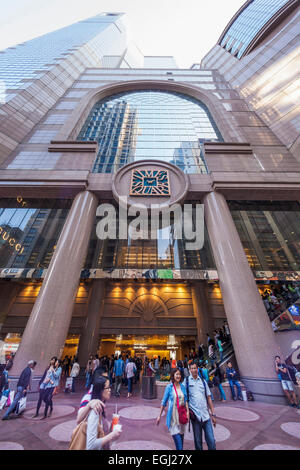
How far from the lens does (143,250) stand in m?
20.7

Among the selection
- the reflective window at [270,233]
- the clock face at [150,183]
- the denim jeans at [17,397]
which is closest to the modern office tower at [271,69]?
the reflective window at [270,233]

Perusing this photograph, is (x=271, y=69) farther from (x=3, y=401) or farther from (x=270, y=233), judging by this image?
(x=3, y=401)

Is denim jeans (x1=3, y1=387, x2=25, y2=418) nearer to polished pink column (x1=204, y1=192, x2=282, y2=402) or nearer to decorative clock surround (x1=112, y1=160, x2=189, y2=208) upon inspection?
polished pink column (x1=204, y1=192, x2=282, y2=402)

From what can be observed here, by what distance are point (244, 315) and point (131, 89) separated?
31.8 m

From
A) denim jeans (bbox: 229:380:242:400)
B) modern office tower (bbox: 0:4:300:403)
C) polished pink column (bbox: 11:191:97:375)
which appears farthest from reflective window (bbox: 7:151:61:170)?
denim jeans (bbox: 229:380:242:400)

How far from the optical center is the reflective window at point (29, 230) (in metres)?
16.2

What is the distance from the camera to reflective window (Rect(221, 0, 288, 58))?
89.8 ft

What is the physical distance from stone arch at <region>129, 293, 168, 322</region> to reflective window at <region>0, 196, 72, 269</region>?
1021 cm

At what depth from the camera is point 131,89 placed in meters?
27.0

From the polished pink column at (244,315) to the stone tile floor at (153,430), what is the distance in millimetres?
1571

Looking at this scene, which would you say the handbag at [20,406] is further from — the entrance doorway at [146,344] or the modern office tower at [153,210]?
the entrance doorway at [146,344]

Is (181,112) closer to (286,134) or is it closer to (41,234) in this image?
(286,134)

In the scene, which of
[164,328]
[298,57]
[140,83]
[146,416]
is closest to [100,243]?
[164,328]

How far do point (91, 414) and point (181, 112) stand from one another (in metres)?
29.0
